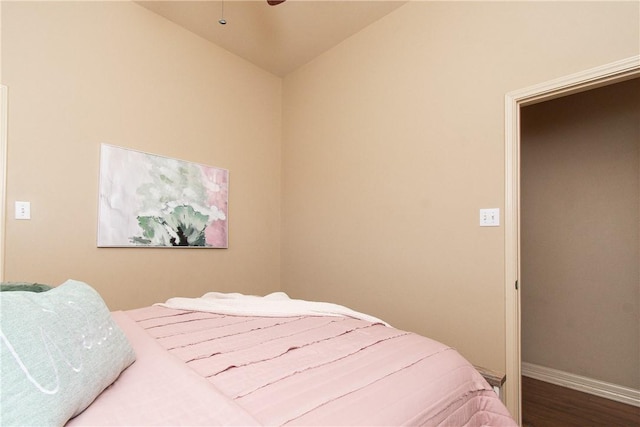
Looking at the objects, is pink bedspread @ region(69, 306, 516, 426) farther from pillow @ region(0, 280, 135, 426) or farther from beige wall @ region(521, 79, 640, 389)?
beige wall @ region(521, 79, 640, 389)

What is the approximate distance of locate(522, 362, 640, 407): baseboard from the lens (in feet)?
8.02

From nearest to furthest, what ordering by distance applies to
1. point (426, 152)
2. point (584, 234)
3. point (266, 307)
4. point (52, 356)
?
point (52, 356), point (266, 307), point (426, 152), point (584, 234)

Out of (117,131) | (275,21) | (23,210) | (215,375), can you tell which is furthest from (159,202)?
(215,375)

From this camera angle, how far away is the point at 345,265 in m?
2.97

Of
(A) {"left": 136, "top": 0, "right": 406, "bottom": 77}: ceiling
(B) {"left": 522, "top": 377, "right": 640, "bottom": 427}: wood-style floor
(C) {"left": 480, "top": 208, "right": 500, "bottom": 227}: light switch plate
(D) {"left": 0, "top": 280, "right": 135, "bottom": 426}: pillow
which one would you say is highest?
(A) {"left": 136, "top": 0, "right": 406, "bottom": 77}: ceiling

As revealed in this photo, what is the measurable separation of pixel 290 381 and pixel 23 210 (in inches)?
87.1

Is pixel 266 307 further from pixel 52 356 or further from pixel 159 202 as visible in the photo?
pixel 159 202

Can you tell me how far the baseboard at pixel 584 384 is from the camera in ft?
8.02

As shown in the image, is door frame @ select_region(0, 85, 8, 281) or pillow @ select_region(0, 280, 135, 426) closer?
pillow @ select_region(0, 280, 135, 426)

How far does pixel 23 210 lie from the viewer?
210 centimetres

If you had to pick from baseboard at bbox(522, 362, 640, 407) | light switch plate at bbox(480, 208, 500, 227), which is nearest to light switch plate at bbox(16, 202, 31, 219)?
light switch plate at bbox(480, 208, 500, 227)

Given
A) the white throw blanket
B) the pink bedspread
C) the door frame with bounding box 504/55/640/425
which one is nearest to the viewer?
the pink bedspread

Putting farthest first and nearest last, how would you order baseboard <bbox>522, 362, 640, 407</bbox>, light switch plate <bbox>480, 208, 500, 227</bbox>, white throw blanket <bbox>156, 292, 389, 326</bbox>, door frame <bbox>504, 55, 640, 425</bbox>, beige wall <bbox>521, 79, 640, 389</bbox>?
beige wall <bbox>521, 79, 640, 389</bbox> < baseboard <bbox>522, 362, 640, 407</bbox> < light switch plate <bbox>480, 208, 500, 227</bbox> < door frame <bbox>504, 55, 640, 425</bbox> < white throw blanket <bbox>156, 292, 389, 326</bbox>

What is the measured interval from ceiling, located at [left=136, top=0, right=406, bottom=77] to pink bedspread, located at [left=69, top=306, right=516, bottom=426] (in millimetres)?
2473
